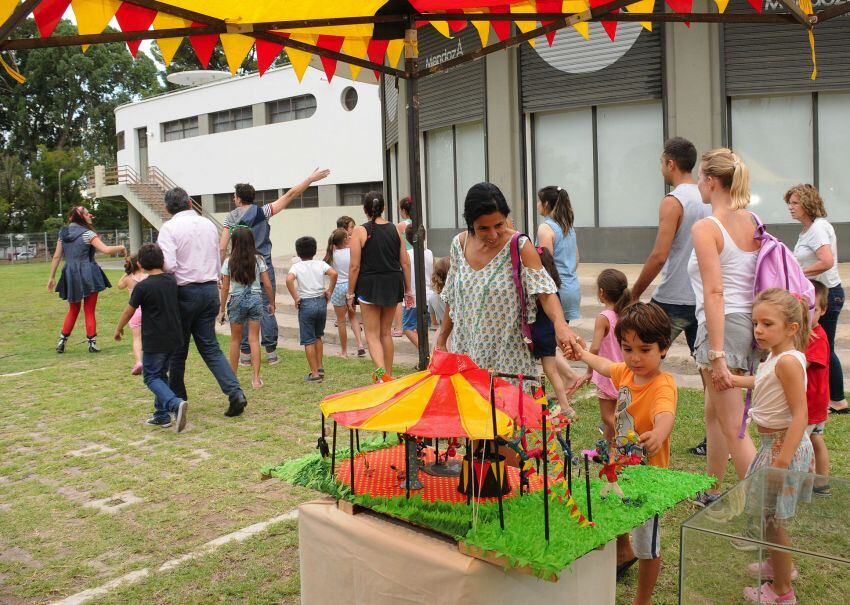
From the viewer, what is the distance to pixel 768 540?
2.67 m

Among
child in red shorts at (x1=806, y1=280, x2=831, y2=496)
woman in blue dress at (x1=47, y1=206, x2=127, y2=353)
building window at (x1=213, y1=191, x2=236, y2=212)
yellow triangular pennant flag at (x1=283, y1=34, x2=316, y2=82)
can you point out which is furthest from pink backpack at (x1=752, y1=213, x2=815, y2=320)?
building window at (x1=213, y1=191, x2=236, y2=212)

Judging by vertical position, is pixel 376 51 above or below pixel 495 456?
above

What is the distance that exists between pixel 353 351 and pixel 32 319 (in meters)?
8.54

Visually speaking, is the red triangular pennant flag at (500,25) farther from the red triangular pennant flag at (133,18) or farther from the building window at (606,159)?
the building window at (606,159)

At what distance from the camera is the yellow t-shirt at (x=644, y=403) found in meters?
3.46

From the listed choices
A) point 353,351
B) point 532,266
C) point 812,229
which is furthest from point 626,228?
point 532,266

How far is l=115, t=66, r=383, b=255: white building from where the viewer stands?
28031 mm

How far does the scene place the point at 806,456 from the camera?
137 inches

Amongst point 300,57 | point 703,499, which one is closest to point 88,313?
point 300,57

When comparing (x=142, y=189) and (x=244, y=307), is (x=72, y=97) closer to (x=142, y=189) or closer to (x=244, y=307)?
(x=142, y=189)

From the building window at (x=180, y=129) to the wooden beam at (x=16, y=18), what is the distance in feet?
110

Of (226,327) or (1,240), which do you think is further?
(1,240)

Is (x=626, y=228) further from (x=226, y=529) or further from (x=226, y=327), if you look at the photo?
(x=226, y=529)

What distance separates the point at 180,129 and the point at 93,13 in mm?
33910
